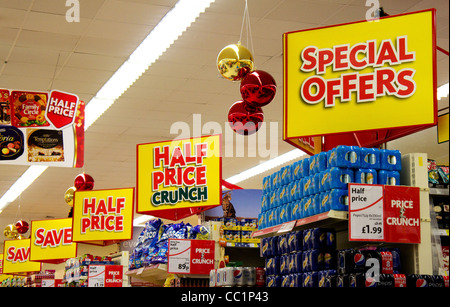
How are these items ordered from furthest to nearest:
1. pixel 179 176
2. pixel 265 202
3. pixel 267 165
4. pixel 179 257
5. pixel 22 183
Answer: pixel 22 183
pixel 267 165
pixel 179 176
pixel 179 257
pixel 265 202

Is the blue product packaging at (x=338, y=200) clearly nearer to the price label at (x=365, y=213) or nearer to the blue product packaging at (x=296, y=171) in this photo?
the price label at (x=365, y=213)

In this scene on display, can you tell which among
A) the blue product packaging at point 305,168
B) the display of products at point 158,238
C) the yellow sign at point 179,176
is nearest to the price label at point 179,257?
the display of products at point 158,238

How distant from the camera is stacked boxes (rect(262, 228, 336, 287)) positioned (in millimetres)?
4367

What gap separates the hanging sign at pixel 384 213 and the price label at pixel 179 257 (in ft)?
11.4

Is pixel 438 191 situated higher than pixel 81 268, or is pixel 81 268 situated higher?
pixel 438 191

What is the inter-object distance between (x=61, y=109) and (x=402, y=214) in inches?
211

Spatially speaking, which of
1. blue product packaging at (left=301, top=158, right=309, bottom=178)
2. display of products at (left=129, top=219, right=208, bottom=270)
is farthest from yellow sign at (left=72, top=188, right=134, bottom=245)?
blue product packaging at (left=301, top=158, right=309, bottom=178)

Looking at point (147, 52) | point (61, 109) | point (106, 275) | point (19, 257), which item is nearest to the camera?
point (61, 109)

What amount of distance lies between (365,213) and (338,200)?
0.66 ft

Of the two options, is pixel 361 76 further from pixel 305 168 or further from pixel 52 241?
pixel 52 241

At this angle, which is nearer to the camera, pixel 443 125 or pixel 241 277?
pixel 443 125

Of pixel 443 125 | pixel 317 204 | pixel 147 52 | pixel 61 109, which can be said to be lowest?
pixel 317 204

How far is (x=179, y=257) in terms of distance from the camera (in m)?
7.37

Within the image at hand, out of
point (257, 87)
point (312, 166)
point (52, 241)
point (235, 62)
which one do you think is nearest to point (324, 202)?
point (312, 166)
